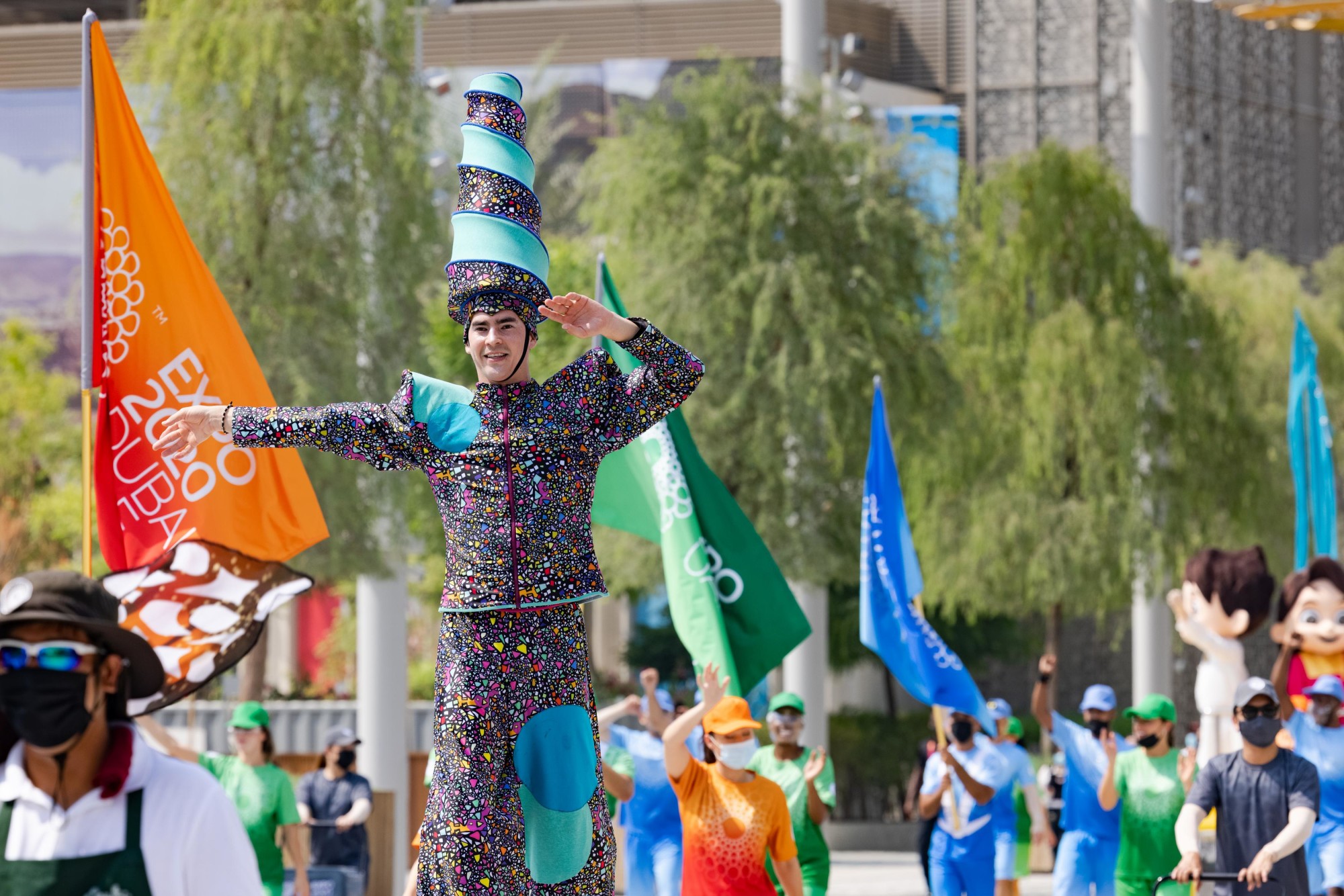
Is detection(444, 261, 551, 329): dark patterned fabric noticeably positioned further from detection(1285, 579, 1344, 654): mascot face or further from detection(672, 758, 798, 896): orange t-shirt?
detection(1285, 579, 1344, 654): mascot face

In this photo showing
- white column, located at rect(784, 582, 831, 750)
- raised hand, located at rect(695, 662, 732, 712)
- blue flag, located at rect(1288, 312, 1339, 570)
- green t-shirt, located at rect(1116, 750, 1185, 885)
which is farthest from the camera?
white column, located at rect(784, 582, 831, 750)

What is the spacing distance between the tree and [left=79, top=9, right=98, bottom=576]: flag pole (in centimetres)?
1653

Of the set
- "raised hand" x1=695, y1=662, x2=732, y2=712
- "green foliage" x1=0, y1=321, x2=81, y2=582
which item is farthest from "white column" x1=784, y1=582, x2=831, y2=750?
"green foliage" x1=0, y1=321, x2=81, y2=582

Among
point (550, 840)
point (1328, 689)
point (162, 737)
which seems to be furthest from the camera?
point (1328, 689)

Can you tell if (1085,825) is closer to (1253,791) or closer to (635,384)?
(1253,791)

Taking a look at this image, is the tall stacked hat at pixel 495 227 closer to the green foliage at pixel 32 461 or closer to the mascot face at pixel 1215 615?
the mascot face at pixel 1215 615

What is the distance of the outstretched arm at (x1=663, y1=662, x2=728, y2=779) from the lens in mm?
7914

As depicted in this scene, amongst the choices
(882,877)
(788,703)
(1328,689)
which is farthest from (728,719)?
(882,877)

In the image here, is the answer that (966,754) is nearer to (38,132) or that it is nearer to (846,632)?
(846,632)

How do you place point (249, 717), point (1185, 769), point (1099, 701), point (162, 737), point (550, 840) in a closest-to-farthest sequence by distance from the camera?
point (550, 840), point (162, 737), point (249, 717), point (1185, 769), point (1099, 701)

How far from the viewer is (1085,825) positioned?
12.8 m

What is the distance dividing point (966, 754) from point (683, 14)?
93.4ft

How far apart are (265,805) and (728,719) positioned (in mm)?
3132

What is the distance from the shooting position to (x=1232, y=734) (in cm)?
1276
